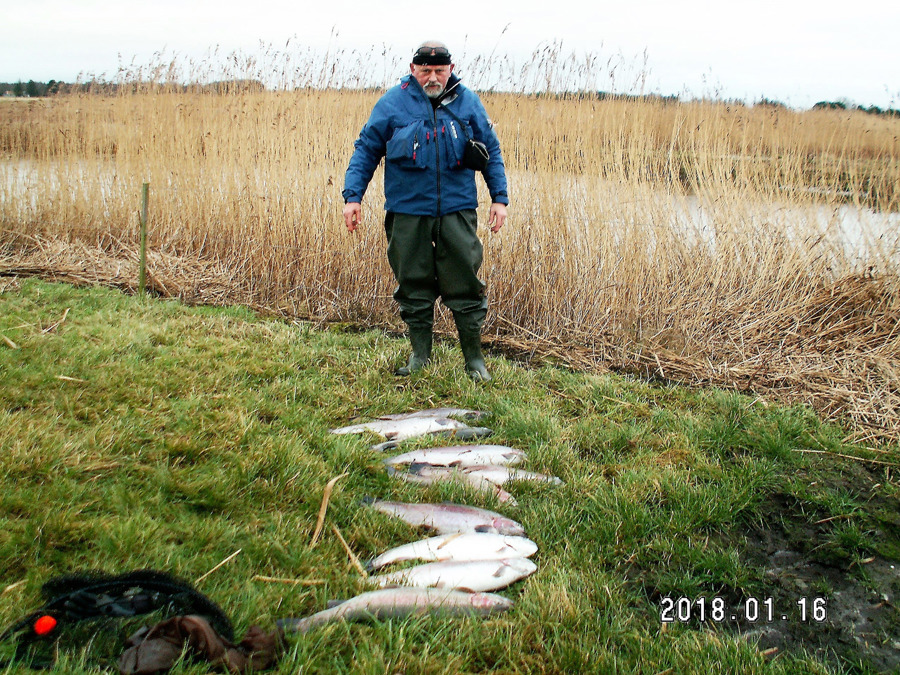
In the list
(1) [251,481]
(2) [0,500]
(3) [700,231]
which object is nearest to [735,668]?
(1) [251,481]

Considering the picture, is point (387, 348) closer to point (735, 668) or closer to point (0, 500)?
point (0, 500)

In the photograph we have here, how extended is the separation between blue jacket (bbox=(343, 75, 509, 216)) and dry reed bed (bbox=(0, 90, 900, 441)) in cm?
147

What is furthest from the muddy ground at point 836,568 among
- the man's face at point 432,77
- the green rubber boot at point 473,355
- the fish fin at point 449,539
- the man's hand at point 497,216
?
the man's face at point 432,77

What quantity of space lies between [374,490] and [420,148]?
6.22 ft

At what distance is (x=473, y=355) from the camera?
162 inches

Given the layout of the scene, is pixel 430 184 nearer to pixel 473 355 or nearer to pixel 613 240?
pixel 473 355

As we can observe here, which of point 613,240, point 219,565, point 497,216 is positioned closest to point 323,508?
point 219,565

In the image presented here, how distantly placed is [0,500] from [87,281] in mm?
4049

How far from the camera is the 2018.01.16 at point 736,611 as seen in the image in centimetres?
209

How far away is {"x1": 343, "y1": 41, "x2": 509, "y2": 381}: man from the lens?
3613mm

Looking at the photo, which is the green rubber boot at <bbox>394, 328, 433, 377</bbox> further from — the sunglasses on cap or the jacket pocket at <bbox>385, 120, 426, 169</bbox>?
the sunglasses on cap

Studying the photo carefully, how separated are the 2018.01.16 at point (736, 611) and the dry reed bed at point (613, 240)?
1.88m

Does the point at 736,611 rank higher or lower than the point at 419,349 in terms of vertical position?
lower

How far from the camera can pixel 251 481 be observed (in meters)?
2.59
